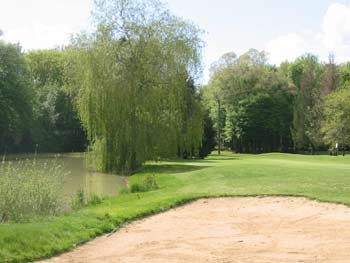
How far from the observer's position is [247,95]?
69750mm

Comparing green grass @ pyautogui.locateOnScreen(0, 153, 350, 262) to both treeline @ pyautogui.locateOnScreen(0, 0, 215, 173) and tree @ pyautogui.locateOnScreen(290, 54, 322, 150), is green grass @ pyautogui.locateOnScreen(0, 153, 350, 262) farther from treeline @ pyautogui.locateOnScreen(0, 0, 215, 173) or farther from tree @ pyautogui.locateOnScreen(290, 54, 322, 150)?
tree @ pyautogui.locateOnScreen(290, 54, 322, 150)

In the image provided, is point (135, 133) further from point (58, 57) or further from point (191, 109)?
point (58, 57)

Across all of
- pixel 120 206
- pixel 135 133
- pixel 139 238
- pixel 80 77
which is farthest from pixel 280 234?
pixel 80 77

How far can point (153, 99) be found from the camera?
31.6 m

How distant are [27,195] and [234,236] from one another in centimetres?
538

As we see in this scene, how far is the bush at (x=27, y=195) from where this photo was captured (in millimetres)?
12359

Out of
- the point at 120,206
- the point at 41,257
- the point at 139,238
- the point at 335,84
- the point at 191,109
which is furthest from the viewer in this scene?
the point at 335,84

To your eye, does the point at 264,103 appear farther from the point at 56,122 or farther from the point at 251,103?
the point at 56,122

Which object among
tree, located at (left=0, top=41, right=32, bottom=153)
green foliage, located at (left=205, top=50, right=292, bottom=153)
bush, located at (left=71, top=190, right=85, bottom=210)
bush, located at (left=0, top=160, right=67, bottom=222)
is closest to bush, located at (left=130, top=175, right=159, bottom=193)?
bush, located at (left=71, top=190, right=85, bottom=210)

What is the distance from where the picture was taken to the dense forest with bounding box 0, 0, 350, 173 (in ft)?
102

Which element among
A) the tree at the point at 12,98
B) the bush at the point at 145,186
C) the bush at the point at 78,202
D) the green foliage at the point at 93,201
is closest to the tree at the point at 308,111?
the tree at the point at 12,98

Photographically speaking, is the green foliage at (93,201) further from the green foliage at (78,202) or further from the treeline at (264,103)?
the treeline at (264,103)

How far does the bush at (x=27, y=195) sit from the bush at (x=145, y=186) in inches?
259

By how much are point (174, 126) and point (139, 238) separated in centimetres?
2152
